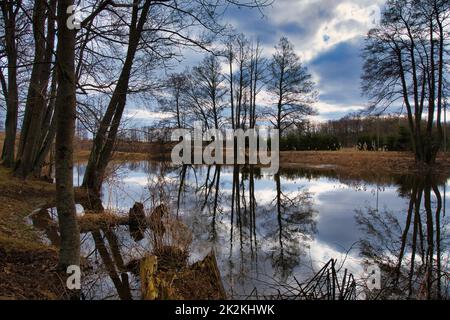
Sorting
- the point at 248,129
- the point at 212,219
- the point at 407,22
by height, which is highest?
the point at 407,22

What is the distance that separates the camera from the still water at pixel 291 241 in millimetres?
4336

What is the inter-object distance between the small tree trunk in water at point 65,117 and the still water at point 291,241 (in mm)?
1238

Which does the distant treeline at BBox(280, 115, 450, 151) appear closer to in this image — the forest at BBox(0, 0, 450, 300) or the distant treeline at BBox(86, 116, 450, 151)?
the distant treeline at BBox(86, 116, 450, 151)

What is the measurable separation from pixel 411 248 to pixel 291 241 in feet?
6.89

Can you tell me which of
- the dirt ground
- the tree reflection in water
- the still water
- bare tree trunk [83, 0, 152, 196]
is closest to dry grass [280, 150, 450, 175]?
the still water

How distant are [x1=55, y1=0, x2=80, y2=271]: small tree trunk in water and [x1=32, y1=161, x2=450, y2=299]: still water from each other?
4.06 feet

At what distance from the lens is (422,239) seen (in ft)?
20.5

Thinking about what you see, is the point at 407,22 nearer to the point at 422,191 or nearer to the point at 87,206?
the point at 422,191

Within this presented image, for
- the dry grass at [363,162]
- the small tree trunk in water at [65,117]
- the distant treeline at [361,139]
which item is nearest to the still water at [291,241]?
the small tree trunk in water at [65,117]

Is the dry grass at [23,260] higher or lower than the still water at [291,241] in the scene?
higher

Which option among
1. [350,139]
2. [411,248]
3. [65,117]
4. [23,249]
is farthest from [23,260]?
[350,139]

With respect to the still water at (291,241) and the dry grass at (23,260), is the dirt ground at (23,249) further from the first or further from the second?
the still water at (291,241)
